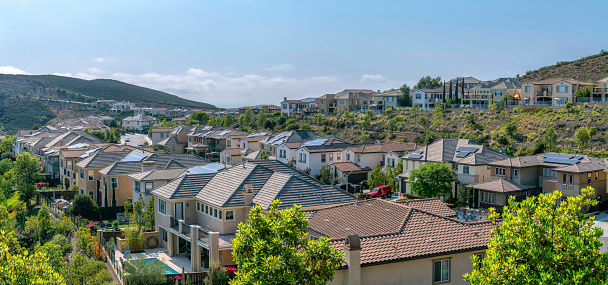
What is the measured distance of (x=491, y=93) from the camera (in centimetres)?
9669

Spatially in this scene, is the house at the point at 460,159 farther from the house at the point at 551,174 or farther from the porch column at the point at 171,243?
the porch column at the point at 171,243

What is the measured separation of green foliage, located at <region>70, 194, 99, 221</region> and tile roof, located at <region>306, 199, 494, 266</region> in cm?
2855

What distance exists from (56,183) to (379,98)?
66803mm

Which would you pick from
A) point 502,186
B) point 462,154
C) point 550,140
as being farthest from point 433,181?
point 550,140

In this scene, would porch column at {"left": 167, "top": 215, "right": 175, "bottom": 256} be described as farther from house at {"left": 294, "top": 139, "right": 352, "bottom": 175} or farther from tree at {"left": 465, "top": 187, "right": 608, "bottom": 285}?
house at {"left": 294, "top": 139, "right": 352, "bottom": 175}

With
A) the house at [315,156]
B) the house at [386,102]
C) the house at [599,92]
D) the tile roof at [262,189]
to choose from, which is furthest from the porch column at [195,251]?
the house at [386,102]

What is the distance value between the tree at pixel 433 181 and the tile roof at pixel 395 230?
20113 millimetres

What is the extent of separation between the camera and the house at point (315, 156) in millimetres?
62594

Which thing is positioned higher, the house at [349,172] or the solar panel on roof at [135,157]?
the solar panel on roof at [135,157]

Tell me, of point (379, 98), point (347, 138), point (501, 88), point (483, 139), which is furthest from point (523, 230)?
point (379, 98)

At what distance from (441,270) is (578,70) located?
119728 millimetres

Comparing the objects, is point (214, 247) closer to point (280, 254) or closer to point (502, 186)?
point (280, 254)

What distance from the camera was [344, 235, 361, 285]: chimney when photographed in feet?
55.7

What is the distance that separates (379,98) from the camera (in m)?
112
